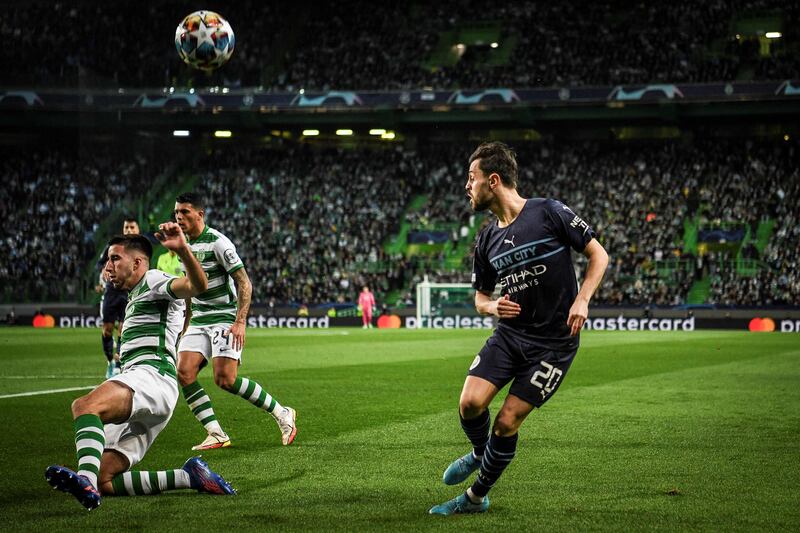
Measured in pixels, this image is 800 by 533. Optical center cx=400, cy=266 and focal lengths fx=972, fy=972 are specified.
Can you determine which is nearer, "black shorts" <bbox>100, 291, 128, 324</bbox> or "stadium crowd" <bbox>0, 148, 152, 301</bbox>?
"black shorts" <bbox>100, 291, 128, 324</bbox>

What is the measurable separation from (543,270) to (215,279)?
434cm

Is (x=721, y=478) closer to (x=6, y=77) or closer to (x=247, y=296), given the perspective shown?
(x=247, y=296)

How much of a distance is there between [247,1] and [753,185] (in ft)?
97.0

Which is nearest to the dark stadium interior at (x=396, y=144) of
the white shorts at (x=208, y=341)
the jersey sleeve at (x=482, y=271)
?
the white shorts at (x=208, y=341)

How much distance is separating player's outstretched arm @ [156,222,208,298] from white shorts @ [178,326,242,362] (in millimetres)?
2684

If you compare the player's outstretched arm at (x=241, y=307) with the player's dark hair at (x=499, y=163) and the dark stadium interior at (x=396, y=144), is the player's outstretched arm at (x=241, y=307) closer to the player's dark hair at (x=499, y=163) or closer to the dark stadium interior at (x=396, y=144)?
the player's dark hair at (x=499, y=163)

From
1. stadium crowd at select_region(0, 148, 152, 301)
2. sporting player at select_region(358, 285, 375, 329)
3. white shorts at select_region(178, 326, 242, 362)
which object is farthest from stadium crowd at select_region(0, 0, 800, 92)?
white shorts at select_region(178, 326, 242, 362)

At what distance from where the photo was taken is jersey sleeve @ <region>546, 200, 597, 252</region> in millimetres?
6164

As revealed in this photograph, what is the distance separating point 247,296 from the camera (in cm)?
916

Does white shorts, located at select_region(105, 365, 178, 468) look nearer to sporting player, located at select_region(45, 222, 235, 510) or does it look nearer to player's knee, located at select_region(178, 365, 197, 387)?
sporting player, located at select_region(45, 222, 235, 510)

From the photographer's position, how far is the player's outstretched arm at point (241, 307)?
907 cm

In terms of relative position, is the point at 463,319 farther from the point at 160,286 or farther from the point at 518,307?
the point at 518,307

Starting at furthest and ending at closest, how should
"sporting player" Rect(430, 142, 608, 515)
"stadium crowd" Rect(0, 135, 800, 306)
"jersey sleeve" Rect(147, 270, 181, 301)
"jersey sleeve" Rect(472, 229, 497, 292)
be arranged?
1. "stadium crowd" Rect(0, 135, 800, 306)
2. "jersey sleeve" Rect(147, 270, 181, 301)
3. "jersey sleeve" Rect(472, 229, 497, 292)
4. "sporting player" Rect(430, 142, 608, 515)

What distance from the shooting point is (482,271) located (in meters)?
6.51
